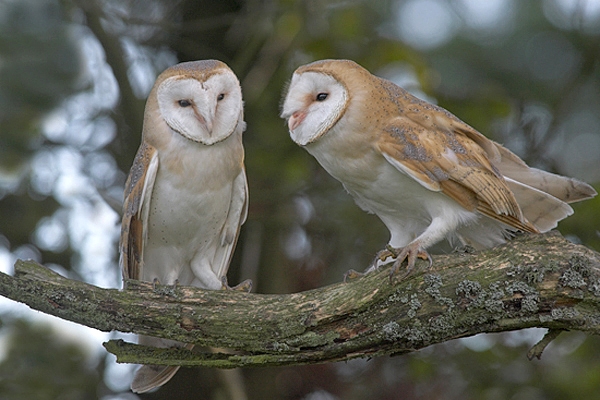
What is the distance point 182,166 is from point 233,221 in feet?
1.72

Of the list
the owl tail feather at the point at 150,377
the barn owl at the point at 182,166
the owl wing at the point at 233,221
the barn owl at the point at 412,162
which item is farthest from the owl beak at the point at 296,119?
the owl tail feather at the point at 150,377

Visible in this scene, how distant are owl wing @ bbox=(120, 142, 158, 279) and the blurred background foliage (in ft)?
3.51

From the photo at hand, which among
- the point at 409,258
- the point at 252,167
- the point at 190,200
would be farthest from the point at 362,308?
the point at 252,167

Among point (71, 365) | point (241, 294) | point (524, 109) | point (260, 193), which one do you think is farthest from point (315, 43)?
point (71, 365)

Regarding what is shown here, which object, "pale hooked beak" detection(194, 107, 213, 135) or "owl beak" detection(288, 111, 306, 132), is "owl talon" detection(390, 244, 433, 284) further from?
"pale hooked beak" detection(194, 107, 213, 135)

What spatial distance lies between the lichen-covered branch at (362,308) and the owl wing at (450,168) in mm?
289

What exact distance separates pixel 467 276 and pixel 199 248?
5.19 ft

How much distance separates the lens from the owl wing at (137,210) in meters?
3.36

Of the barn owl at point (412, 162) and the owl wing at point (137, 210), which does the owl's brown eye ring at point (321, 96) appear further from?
the owl wing at point (137, 210)

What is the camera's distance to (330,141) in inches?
123

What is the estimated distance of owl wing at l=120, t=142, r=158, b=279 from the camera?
3355 mm

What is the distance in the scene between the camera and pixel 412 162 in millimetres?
2992

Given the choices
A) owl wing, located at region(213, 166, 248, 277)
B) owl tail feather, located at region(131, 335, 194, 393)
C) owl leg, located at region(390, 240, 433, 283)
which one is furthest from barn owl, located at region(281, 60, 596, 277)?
owl tail feather, located at region(131, 335, 194, 393)

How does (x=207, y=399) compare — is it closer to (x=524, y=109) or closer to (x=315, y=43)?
(x=315, y=43)
